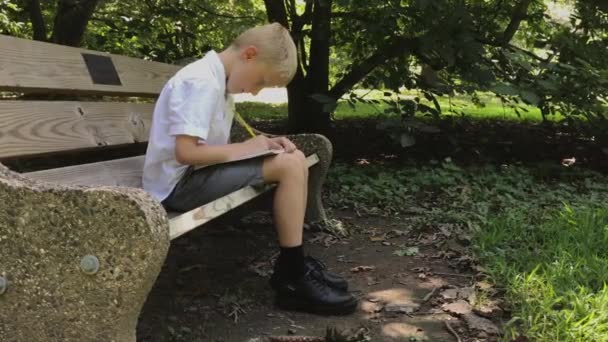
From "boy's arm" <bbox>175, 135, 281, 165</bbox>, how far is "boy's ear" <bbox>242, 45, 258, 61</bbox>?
342 millimetres

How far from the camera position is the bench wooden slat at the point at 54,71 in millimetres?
2514

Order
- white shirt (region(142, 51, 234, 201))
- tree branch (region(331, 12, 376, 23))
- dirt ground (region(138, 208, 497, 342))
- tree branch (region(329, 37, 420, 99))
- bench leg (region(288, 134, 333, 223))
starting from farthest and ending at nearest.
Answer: tree branch (region(331, 12, 376, 23)) → tree branch (region(329, 37, 420, 99)) → bench leg (region(288, 134, 333, 223)) → dirt ground (region(138, 208, 497, 342)) → white shirt (region(142, 51, 234, 201))

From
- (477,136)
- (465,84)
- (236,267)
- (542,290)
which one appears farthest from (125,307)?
(477,136)

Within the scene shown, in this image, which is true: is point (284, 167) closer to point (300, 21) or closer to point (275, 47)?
point (275, 47)

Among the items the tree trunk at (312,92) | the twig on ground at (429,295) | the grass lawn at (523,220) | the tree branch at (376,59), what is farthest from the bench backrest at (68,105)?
the tree trunk at (312,92)

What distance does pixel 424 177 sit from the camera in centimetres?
491

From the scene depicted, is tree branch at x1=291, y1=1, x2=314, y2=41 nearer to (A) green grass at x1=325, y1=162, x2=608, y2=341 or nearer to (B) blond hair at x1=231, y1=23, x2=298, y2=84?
(A) green grass at x1=325, y1=162, x2=608, y2=341

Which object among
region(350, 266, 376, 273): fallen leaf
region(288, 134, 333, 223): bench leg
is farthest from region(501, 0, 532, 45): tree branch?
region(350, 266, 376, 273): fallen leaf

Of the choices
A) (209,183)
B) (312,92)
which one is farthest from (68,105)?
(312,92)

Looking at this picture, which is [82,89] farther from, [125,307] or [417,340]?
Result: [417,340]

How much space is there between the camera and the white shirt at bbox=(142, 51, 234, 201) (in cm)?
232

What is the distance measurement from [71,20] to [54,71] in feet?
8.97

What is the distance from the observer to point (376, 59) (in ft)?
17.3

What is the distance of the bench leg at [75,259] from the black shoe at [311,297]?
938 mm
